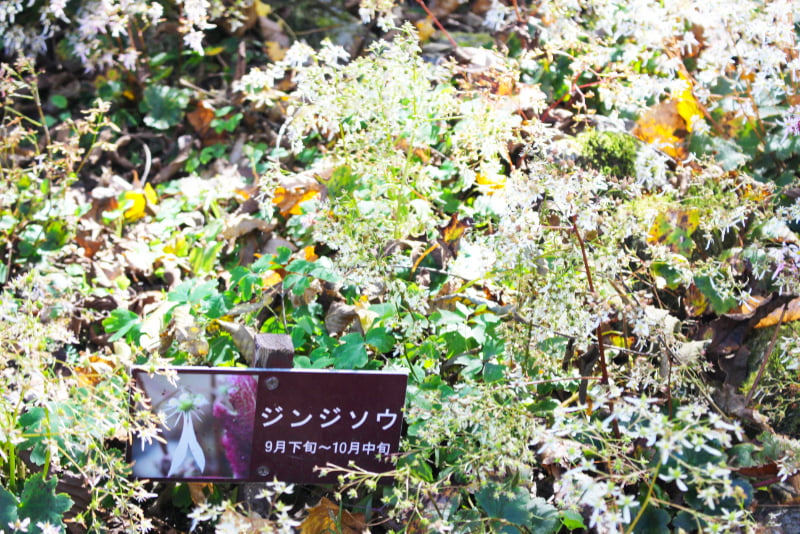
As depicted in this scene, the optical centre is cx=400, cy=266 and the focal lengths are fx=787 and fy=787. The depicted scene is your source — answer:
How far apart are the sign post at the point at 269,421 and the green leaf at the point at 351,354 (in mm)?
120

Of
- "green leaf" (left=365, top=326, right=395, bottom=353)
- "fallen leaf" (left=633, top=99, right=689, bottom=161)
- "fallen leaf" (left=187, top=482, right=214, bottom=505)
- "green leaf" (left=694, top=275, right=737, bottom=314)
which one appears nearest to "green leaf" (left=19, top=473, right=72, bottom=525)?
"fallen leaf" (left=187, top=482, right=214, bottom=505)

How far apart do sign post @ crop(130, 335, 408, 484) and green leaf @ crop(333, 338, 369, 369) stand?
12 centimetres

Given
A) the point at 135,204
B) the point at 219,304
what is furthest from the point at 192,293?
the point at 135,204

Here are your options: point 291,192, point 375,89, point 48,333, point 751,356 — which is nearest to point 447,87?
point 375,89

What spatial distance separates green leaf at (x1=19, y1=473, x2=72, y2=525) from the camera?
1769 mm

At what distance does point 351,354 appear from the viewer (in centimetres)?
200

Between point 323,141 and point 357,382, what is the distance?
1.55m

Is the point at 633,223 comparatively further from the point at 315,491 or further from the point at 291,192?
the point at 291,192

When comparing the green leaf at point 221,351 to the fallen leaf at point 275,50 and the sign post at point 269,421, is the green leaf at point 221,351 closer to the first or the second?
the sign post at point 269,421

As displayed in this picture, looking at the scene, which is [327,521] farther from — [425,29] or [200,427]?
[425,29]

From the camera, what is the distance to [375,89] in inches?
88.2

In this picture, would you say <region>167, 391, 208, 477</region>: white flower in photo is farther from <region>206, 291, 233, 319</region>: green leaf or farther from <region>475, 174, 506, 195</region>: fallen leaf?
<region>475, 174, 506, 195</region>: fallen leaf

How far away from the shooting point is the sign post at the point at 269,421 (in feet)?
6.15

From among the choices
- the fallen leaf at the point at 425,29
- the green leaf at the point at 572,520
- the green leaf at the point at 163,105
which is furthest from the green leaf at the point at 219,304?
the fallen leaf at the point at 425,29
